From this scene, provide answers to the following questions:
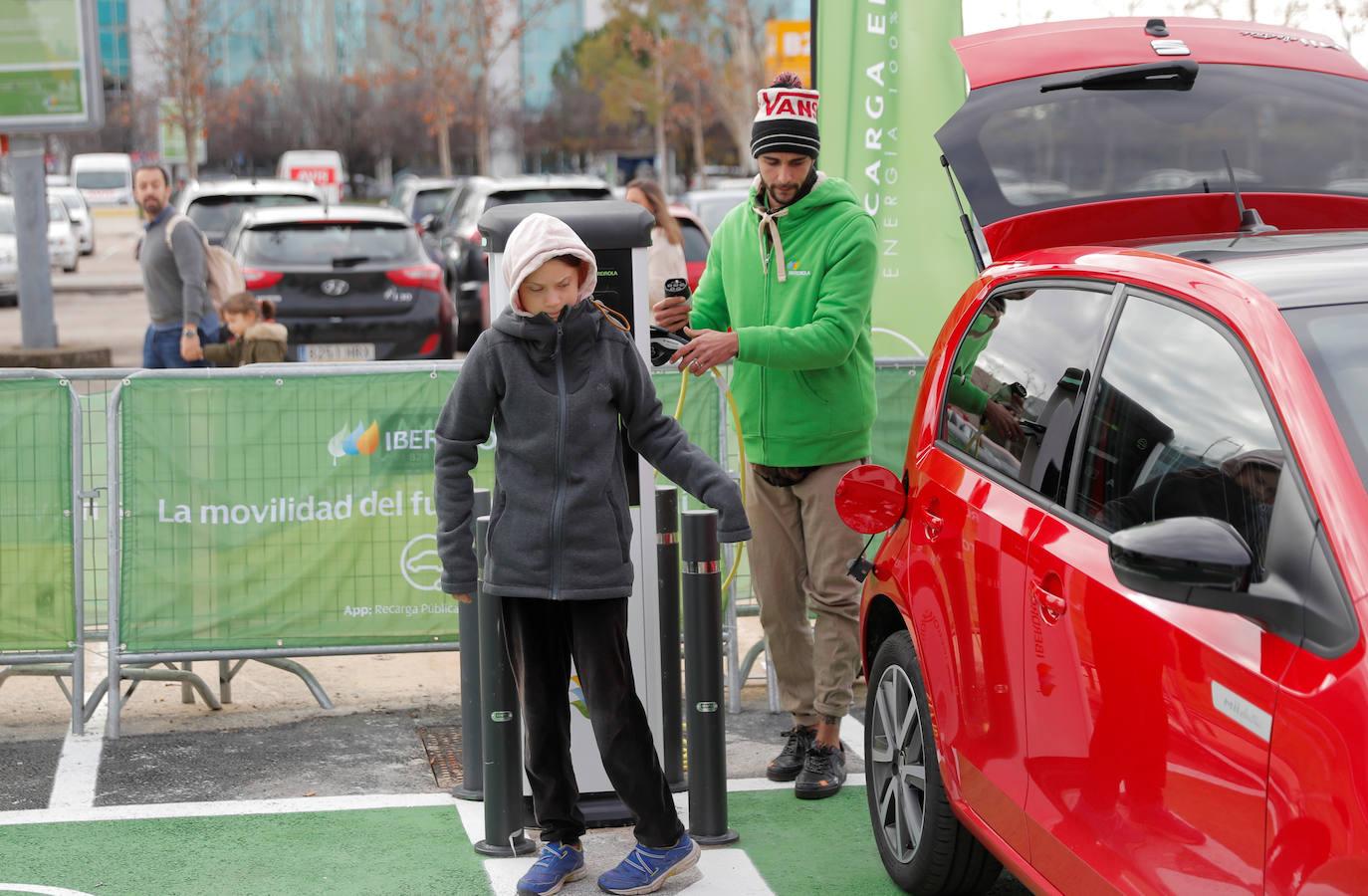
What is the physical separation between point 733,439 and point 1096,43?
216 centimetres

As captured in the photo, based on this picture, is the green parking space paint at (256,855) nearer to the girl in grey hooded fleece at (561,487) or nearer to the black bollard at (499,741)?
the black bollard at (499,741)

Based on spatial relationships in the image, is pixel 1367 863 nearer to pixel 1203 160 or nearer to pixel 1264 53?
pixel 1203 160

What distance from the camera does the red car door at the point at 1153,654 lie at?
294cm

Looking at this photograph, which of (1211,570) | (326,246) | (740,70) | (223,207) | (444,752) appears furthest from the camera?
(740,70)

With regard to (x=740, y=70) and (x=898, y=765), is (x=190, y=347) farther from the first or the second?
(x=740, y=70)

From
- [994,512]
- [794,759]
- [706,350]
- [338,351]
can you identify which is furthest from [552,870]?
[338,351]

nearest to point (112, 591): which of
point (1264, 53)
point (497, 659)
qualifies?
point (497, 659)

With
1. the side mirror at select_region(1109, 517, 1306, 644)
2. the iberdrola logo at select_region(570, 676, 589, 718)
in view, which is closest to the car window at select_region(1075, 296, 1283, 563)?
the side mirror at select_region(1109, 517, 1306, 644)

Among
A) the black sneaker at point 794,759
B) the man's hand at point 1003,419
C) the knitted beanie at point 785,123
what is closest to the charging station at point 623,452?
the knitted beanie at point 785,123

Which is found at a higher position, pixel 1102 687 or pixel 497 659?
pixel 1102 687

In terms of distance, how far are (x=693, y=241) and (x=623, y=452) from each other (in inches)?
398

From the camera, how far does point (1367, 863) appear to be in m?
2.57

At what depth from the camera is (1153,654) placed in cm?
317

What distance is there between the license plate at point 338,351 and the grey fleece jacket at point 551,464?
31.0 feet
